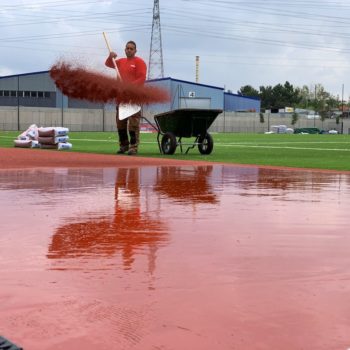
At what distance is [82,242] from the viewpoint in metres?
5.86

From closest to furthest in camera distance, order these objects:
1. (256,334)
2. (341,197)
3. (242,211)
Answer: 1. (256,334)
2. (242,211)
3. (341,197)

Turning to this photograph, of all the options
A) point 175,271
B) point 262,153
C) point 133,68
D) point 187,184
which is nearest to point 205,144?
point 262,153

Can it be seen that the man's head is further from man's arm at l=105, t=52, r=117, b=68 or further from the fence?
the fence

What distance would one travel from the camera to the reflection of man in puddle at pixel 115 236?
5.39 meters

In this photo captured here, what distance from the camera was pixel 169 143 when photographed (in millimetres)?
20234

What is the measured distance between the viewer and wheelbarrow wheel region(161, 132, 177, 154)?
65.5 feet

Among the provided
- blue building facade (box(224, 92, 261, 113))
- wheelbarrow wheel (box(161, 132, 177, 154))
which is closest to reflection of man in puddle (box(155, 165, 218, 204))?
wheelbarrow wheel (box(161, 132, 177, 154))

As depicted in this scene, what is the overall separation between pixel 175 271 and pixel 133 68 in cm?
1292

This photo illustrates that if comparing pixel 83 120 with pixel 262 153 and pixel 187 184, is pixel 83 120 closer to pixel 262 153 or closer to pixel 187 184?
pixel 262 153

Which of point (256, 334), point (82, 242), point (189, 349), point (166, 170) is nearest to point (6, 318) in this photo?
point (189, 349)

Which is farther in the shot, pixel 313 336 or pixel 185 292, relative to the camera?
pixel 185 292

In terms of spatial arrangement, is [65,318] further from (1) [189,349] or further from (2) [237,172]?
(2) [237,172]

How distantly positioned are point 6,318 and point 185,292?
3.67 ft

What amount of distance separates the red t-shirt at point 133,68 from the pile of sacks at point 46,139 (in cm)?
715
